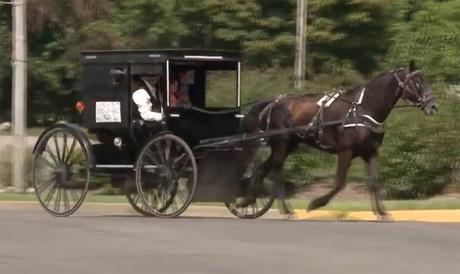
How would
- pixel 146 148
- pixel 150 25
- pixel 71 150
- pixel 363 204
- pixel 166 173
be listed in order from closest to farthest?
pixel 146 148, pixel 166 173, pixel 71 150, pixel 363 204, pixel 150 25

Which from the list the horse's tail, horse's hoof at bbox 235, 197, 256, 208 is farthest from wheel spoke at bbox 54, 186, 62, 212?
the horse's tail

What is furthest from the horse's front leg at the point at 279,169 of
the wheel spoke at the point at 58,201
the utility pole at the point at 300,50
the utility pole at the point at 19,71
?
the utility pole at the point at 300,50

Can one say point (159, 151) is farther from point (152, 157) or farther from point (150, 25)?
point (150, 25)

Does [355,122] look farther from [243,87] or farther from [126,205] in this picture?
[243,87]

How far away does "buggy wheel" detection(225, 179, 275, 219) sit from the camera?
53.3ft

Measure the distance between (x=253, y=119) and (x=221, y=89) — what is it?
170 inches

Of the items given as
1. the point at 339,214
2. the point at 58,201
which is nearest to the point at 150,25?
the point at 58,201

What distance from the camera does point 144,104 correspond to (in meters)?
15.8

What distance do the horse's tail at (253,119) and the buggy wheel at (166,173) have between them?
1.40 meters

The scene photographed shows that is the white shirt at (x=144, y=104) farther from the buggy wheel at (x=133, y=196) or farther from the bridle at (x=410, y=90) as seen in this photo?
the bridle at (x=410, y=90)

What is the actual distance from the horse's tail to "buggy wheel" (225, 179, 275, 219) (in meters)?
0.83

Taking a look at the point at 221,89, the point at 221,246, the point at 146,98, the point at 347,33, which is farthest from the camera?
the point at 347,33

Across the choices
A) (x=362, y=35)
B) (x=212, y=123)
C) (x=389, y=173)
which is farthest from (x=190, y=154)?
(x=362, y=35)

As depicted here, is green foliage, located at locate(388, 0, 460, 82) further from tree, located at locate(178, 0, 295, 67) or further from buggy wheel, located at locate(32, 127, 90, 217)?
buggy wheel, located at locate(32, 127, 90, 217)
